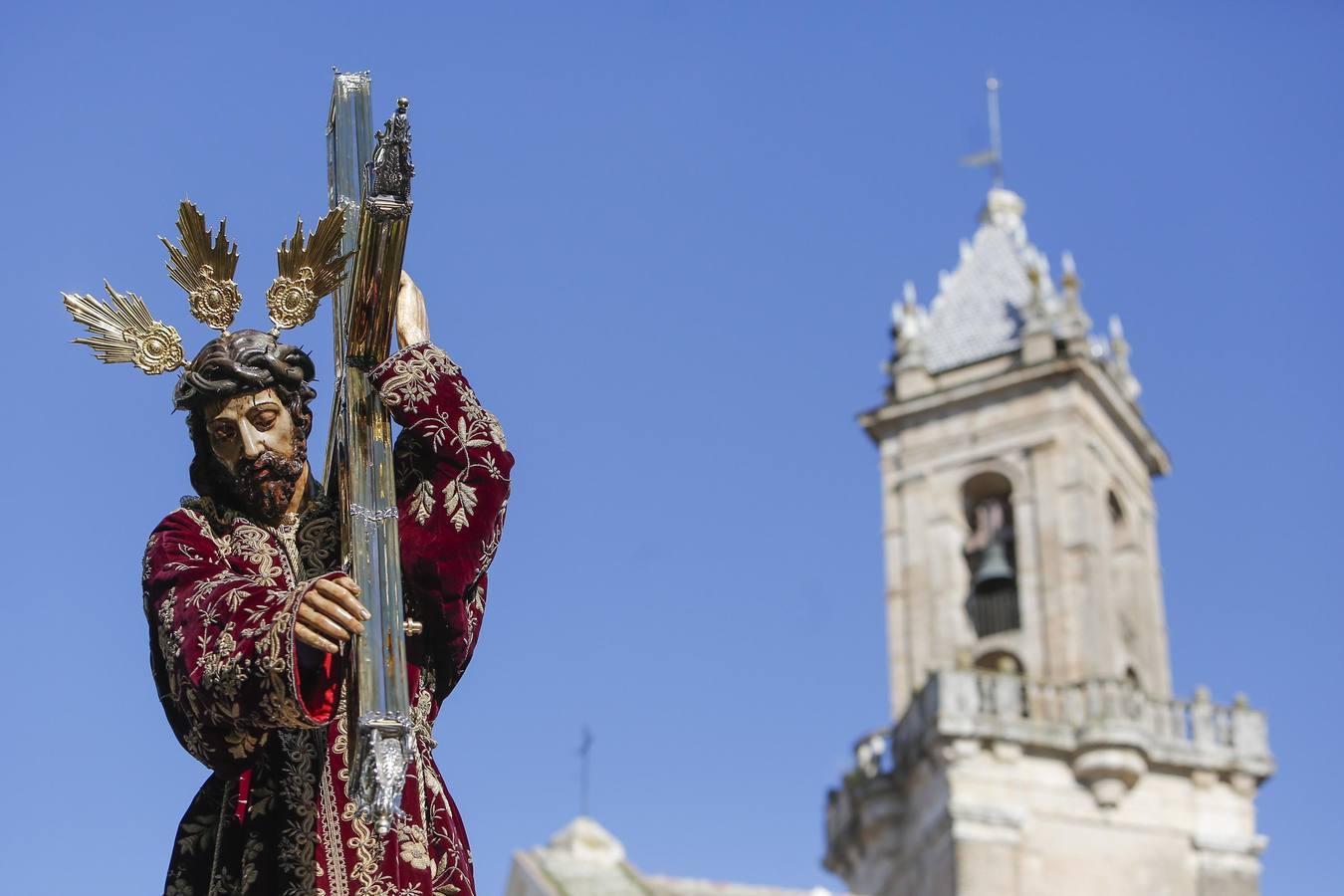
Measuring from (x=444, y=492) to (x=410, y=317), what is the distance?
19.2 inches

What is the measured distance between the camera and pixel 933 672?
1706 inches

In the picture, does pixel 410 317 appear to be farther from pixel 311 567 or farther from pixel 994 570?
pixel 994 570

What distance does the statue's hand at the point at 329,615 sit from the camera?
535 cm

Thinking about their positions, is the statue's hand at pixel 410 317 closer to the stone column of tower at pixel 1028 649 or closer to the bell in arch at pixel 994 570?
the stone column of tower at pixel 1028 649

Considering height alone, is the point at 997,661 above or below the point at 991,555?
below

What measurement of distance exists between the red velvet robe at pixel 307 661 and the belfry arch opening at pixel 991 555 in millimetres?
40124

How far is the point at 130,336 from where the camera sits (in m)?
5.86

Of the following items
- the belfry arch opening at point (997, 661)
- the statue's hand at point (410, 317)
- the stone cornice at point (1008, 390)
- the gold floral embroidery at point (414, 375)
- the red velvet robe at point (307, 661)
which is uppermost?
the stone cornice at point (1008, 390)

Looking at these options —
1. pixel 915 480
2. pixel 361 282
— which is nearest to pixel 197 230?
pixel 361 282

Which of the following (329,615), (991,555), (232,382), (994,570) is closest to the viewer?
(329,615)

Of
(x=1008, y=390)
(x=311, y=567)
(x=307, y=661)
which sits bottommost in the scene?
(x=307, y=661)

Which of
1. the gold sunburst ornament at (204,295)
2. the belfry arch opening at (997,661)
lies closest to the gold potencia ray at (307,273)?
the gold sunburst ornament at (204,295)

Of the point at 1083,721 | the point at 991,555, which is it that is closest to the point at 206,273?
the point at 1083,721

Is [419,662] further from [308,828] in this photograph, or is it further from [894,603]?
[894,603]
